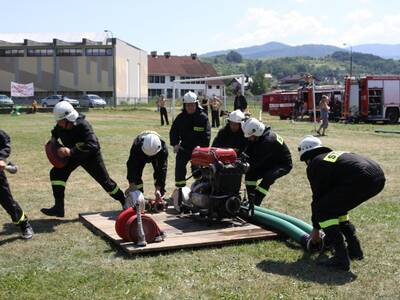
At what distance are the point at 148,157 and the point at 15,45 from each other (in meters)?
74.2

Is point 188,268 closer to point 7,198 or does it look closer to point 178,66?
point 7,198

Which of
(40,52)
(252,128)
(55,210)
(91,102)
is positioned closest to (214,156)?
(252,128)

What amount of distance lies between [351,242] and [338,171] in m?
0.92

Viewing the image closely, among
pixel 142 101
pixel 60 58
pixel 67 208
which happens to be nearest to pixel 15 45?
pixel 60 58

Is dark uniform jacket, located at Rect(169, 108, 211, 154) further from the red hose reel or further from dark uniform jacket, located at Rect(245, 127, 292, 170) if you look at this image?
the red hose reel

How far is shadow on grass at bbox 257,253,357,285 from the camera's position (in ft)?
18.5

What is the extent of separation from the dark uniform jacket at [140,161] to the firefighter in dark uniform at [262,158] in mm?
1215

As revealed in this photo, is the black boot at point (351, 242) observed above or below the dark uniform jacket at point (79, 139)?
below

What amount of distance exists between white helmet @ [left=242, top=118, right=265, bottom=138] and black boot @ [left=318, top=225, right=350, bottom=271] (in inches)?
92.9

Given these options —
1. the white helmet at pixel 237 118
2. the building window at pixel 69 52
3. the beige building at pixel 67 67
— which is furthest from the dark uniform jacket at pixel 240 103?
the building window at pixel 69 52

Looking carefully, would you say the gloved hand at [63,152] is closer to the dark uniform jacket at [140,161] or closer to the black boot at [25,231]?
the dark uniform jacket at [140,161]

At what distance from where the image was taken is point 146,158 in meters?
8.24

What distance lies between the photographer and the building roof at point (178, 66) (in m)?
102

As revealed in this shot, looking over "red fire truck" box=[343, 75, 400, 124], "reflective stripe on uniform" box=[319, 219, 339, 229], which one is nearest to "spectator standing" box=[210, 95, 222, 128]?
"red fire truck" box=[343, 75, 400, 124]
